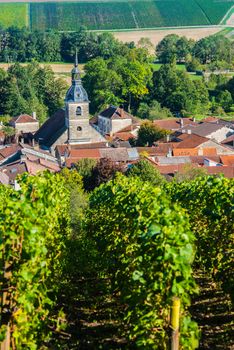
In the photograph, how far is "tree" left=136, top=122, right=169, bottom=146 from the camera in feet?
200

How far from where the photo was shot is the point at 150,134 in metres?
61.2

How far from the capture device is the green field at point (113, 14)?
402ft

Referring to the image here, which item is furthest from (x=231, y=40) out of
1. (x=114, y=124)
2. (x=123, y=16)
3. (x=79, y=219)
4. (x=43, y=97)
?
(x=79, y=219)

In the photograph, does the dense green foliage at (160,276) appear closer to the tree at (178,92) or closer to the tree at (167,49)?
the tree at (178,92)

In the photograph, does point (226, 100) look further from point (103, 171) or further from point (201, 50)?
point (103, 171)

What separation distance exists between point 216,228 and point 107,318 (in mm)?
3454

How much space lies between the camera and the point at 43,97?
8319cm

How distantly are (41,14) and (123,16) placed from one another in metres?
17.0

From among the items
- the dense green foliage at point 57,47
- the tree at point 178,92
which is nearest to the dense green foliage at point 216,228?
the tree at point 178,92

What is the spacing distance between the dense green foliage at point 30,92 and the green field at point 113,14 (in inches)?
1423

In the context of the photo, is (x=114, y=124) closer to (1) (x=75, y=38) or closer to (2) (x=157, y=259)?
(1) (x=75, y=38)

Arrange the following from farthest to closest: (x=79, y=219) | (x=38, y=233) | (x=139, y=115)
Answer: (x=139, y=115) → (x=79, y=219) → (x=38, y=233)

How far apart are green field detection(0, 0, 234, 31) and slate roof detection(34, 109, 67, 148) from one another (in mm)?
59171

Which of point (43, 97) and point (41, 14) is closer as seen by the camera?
point (43, 97)
